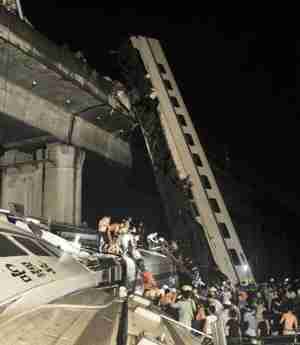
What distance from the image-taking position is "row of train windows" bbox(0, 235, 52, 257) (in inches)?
213

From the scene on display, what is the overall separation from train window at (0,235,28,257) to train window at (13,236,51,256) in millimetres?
234

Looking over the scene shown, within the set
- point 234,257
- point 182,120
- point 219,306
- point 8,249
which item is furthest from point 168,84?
point 8,249

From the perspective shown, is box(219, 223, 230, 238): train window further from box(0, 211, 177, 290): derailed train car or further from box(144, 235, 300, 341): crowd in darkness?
box(144, 235, 300, 341): crowd in darkness

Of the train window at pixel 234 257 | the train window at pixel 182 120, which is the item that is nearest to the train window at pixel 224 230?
the train window at pixel 234 257

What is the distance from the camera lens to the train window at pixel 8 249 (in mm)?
5344

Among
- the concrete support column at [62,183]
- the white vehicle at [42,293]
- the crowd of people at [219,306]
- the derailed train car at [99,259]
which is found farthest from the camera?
the concrete support column at [62,183]

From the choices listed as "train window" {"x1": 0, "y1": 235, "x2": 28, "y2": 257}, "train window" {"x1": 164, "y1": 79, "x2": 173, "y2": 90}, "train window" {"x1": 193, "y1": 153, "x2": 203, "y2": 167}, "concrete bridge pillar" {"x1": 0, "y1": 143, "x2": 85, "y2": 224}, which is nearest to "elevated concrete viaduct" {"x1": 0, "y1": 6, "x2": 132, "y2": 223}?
"concrete bridge pillar" {"x1": 0, "y1": 143, "x2": 85, "y2": 224}

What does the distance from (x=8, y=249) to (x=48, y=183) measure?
18.9 m

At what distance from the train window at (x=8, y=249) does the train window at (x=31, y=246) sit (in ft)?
0.77

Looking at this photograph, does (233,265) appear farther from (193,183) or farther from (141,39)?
(141,39)

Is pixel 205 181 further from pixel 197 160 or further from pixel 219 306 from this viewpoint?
pixel 219 306

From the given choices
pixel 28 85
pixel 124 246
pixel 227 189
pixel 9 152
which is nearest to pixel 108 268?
pixel 124 246

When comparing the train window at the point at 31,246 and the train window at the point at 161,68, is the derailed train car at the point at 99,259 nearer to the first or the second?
the train window at the point at 31,246

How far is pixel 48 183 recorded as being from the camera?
24.0 meters
